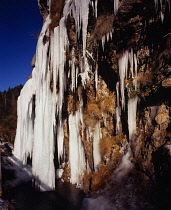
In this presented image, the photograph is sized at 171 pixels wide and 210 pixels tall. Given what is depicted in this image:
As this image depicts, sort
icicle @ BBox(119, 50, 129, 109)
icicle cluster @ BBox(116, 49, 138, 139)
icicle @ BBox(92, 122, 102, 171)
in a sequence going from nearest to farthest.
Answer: icicle cluster @ BBox(116, 49, 138, 139)
icicle @ BBox(119, 50, 129, 109)
icicle @ BBox(92, 122, 102, 171)

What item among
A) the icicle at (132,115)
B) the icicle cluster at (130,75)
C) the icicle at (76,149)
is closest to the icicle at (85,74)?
the icicle cluster at (130,75)

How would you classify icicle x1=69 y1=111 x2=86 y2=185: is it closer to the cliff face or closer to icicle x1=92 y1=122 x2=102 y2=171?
the cliff face

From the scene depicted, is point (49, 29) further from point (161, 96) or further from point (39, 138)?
point (161, 96)

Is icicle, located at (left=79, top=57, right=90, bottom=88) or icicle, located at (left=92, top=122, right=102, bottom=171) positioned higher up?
icicle, located at (left=79, top=57, right=90, bottom=88)

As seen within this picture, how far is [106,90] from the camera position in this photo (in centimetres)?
855

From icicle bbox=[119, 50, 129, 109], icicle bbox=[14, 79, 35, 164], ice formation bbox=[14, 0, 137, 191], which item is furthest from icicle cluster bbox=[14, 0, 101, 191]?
icicle bbox=[119, 50, 129, 109]

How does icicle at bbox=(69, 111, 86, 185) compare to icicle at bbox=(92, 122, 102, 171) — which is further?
icicle at bbox=(69, 111, 86, 185)

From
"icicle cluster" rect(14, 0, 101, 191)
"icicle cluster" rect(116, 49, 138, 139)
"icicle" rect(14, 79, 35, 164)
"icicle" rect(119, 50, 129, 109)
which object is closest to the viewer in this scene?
"icicle cluster" rect(116, 49, 138, 139)

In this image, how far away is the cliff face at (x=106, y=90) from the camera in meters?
5.68

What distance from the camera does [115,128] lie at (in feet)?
27.1

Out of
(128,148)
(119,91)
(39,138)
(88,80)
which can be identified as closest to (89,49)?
(88,80)

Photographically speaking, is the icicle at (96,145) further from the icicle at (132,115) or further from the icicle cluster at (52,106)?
the icicle at (132,115)

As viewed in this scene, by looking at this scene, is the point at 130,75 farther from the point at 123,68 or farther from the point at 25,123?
the point at 25,123

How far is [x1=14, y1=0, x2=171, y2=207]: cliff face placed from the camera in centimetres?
568
